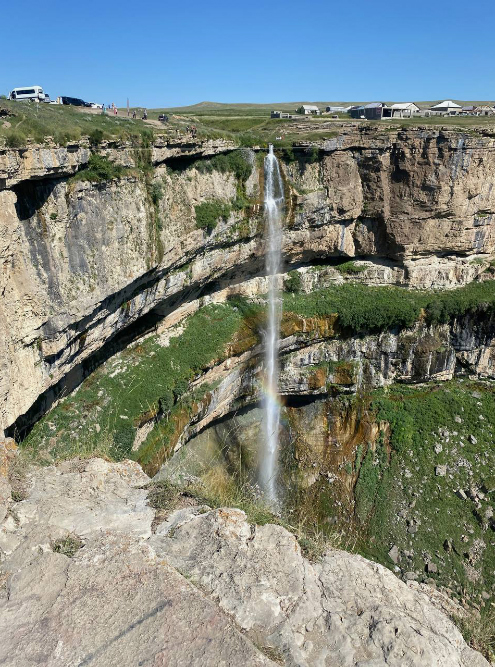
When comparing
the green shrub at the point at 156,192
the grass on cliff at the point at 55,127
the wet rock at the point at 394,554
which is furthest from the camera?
the wet rock at the point at 394,554

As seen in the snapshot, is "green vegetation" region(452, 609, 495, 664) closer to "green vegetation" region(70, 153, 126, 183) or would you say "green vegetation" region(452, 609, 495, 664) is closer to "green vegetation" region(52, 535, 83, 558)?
"green vegetation" region(52, 535, 83, 558)

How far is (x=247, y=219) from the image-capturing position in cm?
2131

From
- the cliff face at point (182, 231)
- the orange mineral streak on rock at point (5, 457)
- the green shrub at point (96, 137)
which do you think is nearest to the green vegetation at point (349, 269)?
the cliff face at point (182, 231)

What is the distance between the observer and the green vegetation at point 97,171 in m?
13.4

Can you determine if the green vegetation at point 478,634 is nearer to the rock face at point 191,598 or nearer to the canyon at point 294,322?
the rock face at point 191,598

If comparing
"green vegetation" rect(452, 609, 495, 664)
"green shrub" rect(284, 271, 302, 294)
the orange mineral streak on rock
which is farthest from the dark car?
"green vegetation" rect(452, 609, 495, 664)

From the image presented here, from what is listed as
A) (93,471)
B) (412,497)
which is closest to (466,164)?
(412,497)

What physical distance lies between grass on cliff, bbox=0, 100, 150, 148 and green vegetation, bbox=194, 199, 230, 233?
3.94 metres

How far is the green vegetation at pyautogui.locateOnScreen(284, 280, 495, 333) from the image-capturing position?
78.3 ft

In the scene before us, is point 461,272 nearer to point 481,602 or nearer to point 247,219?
point 247,219

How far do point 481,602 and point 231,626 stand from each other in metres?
16.8

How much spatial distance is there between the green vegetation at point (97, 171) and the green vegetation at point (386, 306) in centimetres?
1220

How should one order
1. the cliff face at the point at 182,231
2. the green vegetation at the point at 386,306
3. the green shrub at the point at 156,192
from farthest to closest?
the green vegetation at the point at 386,306 < the green shrub at the point at 156,192 < the cliff face at the point at 182,231

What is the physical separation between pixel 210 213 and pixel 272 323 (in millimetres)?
6883
